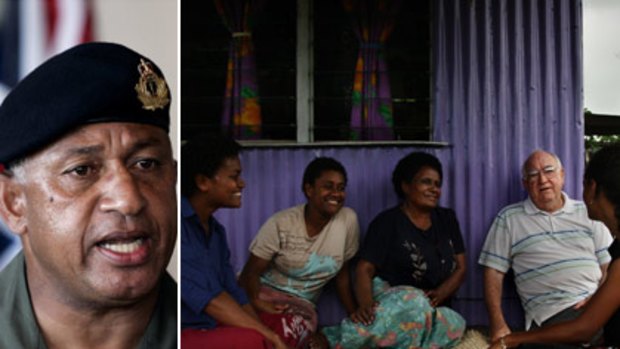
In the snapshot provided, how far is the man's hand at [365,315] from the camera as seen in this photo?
297 cm

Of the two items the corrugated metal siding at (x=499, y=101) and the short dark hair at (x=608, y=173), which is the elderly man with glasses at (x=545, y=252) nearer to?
the corrugated metal siding at (x=499, y=101)

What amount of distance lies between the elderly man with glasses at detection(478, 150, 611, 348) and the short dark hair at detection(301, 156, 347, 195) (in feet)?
2.19

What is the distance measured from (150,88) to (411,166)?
1.65 metres

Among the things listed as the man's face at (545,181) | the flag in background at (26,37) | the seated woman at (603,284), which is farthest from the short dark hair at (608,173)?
the flag in background at (26,37)

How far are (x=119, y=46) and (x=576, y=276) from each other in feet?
6.51

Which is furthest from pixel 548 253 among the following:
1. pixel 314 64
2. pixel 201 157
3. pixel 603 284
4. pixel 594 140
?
pixel 201 157

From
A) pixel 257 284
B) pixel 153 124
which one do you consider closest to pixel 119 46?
pixel 153 124

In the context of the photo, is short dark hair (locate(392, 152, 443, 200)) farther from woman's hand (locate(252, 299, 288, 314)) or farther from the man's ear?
the man's ear

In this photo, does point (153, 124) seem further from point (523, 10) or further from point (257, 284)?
point (523, 10)

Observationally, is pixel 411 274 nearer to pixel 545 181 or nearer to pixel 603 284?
pixel 545 181

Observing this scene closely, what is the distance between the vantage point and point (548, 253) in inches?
114

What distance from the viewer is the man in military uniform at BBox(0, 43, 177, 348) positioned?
59.2 inches

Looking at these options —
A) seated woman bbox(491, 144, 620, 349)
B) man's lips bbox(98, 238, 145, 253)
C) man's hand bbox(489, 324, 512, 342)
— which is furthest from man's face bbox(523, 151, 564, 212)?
man's lips bbox(98, 238, 145, 253)

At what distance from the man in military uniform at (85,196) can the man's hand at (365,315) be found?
1464 mm
